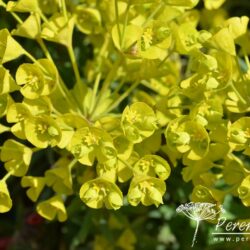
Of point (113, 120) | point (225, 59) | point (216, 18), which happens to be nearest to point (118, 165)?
point (113, 120)

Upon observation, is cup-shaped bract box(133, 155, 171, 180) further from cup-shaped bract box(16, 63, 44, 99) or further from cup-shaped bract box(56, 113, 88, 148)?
cup-shaped bract box(16, 63, 44, 99)

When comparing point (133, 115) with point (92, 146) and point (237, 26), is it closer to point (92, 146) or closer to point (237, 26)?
point (92, 146)

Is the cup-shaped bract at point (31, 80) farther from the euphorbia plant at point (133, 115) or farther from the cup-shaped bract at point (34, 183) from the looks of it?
the cup-shaped bract at point (34, 183)

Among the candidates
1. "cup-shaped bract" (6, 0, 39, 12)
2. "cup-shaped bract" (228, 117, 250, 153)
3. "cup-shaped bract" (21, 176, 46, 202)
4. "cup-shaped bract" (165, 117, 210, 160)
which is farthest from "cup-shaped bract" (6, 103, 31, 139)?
"cup-shaped bract" (228, 117, 250, 153)

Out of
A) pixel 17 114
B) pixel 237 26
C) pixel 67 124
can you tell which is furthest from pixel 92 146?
pixel 237 26

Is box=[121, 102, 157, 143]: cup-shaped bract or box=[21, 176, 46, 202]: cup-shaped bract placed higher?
box=[121, 102, 157, 143]: cup-shaped bract

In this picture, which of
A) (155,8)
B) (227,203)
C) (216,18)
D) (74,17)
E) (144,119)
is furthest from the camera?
(216,18)

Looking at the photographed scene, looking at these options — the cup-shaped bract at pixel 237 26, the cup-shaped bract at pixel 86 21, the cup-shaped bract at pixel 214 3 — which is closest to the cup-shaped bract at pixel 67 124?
the cup-shaped bract at pixel 86 21

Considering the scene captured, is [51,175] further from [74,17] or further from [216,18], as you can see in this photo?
[216,18]
